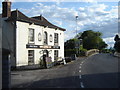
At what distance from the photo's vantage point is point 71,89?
34.1 feet

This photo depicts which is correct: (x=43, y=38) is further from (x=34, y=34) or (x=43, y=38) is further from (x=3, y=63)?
(x=3, y=63)

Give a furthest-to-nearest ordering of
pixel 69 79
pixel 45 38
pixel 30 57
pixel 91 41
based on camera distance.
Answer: pixel 91 41 → pixel 45 38 → pixel 30 57 → pixel 69 79

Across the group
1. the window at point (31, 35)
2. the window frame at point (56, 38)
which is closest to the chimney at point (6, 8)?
the window at point (31, 35)

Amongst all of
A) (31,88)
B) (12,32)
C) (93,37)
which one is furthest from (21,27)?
(93,37)

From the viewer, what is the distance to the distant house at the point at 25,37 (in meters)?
25.0

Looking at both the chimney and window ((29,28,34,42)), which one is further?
window ((29,28,34,42))

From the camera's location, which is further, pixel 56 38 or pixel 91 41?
pixel 91 41

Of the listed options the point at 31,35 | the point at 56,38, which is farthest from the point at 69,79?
the point at 56,38

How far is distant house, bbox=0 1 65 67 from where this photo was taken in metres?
25.0

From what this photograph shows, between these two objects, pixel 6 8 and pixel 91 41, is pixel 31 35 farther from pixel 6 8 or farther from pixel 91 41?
pixel 91 41

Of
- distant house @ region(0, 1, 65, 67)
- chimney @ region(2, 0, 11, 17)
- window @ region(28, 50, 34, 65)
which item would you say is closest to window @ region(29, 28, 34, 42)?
distant house @ region(0, 1, 65, 67)

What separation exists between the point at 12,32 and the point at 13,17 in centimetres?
188

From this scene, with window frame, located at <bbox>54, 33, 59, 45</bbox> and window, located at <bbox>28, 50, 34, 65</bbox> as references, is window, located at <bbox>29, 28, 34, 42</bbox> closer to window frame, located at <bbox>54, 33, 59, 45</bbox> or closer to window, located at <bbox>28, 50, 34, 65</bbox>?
window, located at <bbox>28, 50, 34, 65</bbox>

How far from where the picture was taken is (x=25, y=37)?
26297mm
